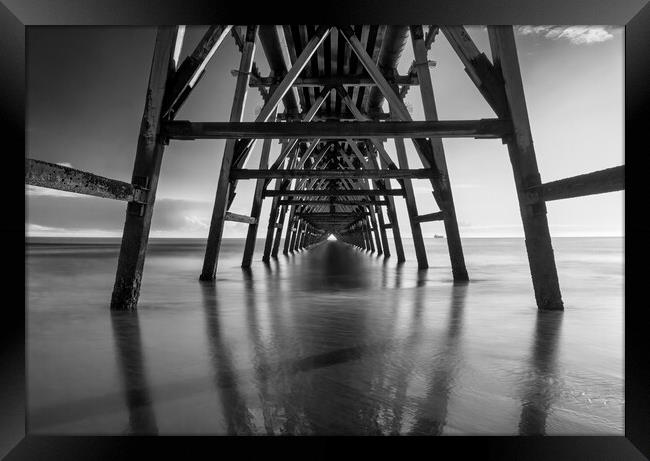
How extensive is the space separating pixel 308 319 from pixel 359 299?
96 cm

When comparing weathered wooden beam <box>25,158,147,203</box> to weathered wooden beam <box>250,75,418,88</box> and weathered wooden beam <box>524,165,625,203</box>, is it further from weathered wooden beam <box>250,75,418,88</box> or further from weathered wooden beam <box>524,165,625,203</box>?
weathered wooden beam <box>250,75,418,88</box>

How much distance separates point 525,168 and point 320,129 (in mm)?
1538

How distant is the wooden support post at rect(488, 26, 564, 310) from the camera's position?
2.67 meters

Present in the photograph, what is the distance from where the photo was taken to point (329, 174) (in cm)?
518

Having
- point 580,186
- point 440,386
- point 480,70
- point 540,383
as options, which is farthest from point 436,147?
point 440,386

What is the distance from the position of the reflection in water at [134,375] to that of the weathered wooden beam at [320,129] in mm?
1449

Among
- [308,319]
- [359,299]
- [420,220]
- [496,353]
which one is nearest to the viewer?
[496,353]

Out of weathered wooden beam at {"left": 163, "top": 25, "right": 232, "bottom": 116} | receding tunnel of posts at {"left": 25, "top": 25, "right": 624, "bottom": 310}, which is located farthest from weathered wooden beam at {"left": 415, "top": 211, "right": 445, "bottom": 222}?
weathered wooden beam at {"left": 163, "top": 25, "right": 232, "bottom": 116}

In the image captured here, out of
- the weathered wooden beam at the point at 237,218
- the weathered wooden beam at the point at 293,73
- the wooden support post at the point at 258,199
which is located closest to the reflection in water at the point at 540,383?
the weathered wooden beam at the point at 293,73

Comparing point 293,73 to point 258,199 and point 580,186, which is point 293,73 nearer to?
point 580,186

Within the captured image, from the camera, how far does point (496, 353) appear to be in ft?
5.60
